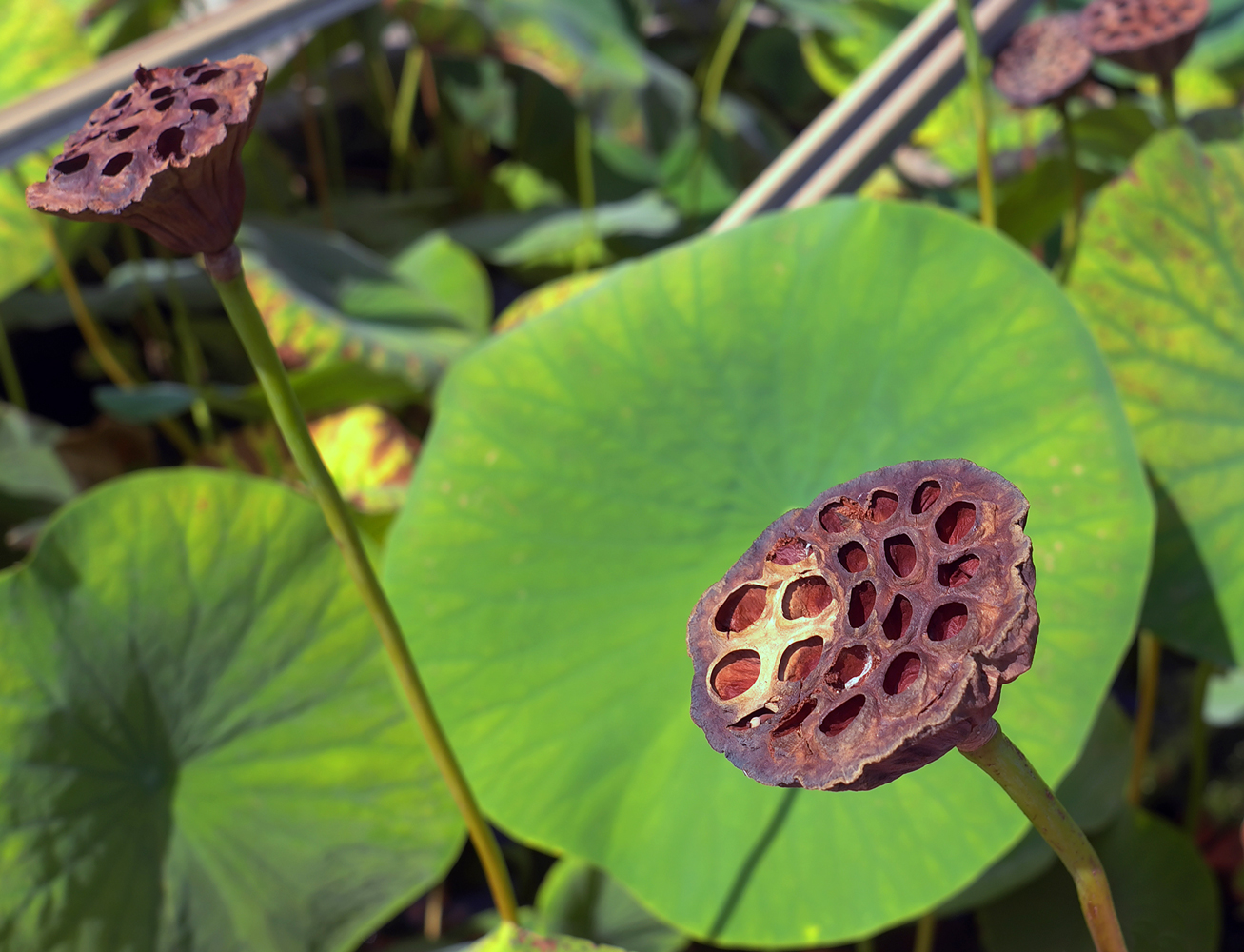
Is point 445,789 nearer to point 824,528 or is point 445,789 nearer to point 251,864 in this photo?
point 251,864

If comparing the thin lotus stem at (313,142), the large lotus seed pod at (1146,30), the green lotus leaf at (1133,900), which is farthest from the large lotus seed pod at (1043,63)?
the thin lotus stem at (313,142)

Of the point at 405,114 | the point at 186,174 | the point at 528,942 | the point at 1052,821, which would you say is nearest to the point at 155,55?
the point at 186,174

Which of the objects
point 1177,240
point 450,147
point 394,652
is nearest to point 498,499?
point 394,652

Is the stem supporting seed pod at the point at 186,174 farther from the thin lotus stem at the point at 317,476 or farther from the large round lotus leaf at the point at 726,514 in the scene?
the large round lotus leaf at the point at 726,514

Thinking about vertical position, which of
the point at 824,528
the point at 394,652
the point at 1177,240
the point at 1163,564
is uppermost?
the point at 824,528

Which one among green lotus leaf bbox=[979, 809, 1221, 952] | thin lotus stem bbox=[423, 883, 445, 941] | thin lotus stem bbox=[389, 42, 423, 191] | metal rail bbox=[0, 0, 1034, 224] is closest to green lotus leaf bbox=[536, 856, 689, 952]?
thin lotus stem bbox=[423, 883, 445, 941]
